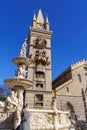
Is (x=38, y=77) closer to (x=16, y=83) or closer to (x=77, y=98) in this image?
(x=77, y=98)

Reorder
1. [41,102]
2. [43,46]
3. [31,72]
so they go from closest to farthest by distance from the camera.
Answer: [41,102] → [31,72] → [43,46]

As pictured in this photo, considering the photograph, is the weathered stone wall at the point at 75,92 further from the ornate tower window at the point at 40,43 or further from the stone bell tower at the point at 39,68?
the ornate tower window at the point at 40,43

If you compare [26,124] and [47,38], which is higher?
[47,38]

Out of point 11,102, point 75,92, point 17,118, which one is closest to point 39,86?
point 75,92

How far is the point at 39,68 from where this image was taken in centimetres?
3747

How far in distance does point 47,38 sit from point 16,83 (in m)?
28.8

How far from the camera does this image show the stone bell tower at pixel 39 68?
1363 inches

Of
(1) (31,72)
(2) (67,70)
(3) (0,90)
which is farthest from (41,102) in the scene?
(3) (0,90)

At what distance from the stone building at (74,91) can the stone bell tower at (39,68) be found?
2.39 m

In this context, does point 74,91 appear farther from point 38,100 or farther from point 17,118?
point 17,118

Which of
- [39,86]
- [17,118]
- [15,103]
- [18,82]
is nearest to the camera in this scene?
[17,118]

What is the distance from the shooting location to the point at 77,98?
121 ft

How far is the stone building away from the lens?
116 ft

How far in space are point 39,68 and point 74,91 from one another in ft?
28.1
